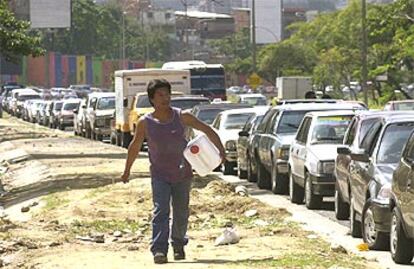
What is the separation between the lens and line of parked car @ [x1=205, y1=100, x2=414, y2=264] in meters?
13.8

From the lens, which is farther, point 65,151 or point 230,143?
point 65,151

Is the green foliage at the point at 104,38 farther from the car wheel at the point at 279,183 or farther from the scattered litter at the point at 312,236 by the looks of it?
the scattered litter at the point at 312,236

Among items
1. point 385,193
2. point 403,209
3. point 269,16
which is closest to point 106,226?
point 385,193

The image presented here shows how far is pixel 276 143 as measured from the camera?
81.1 feet

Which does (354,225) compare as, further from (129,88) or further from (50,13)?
(50,13)

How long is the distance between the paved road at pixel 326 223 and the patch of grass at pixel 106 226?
2.24 m

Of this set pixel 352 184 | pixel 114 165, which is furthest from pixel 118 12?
pixel 352 184

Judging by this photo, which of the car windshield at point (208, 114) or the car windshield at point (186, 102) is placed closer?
the car windshield at point (208, 114)

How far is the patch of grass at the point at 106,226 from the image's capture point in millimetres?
17578

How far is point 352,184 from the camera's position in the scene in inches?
666

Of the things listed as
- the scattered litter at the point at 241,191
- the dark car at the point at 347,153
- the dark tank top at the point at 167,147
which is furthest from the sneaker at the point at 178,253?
the scattered litter at the point at 241,191

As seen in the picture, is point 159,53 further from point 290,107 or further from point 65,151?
point 290,107

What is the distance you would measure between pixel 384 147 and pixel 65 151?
26.0 metres

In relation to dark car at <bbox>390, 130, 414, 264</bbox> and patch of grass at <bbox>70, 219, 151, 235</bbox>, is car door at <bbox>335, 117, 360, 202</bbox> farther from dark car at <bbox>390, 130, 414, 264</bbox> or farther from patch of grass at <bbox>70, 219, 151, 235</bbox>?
dark car at <bbox>390, 130, 414, 264</bbox>
